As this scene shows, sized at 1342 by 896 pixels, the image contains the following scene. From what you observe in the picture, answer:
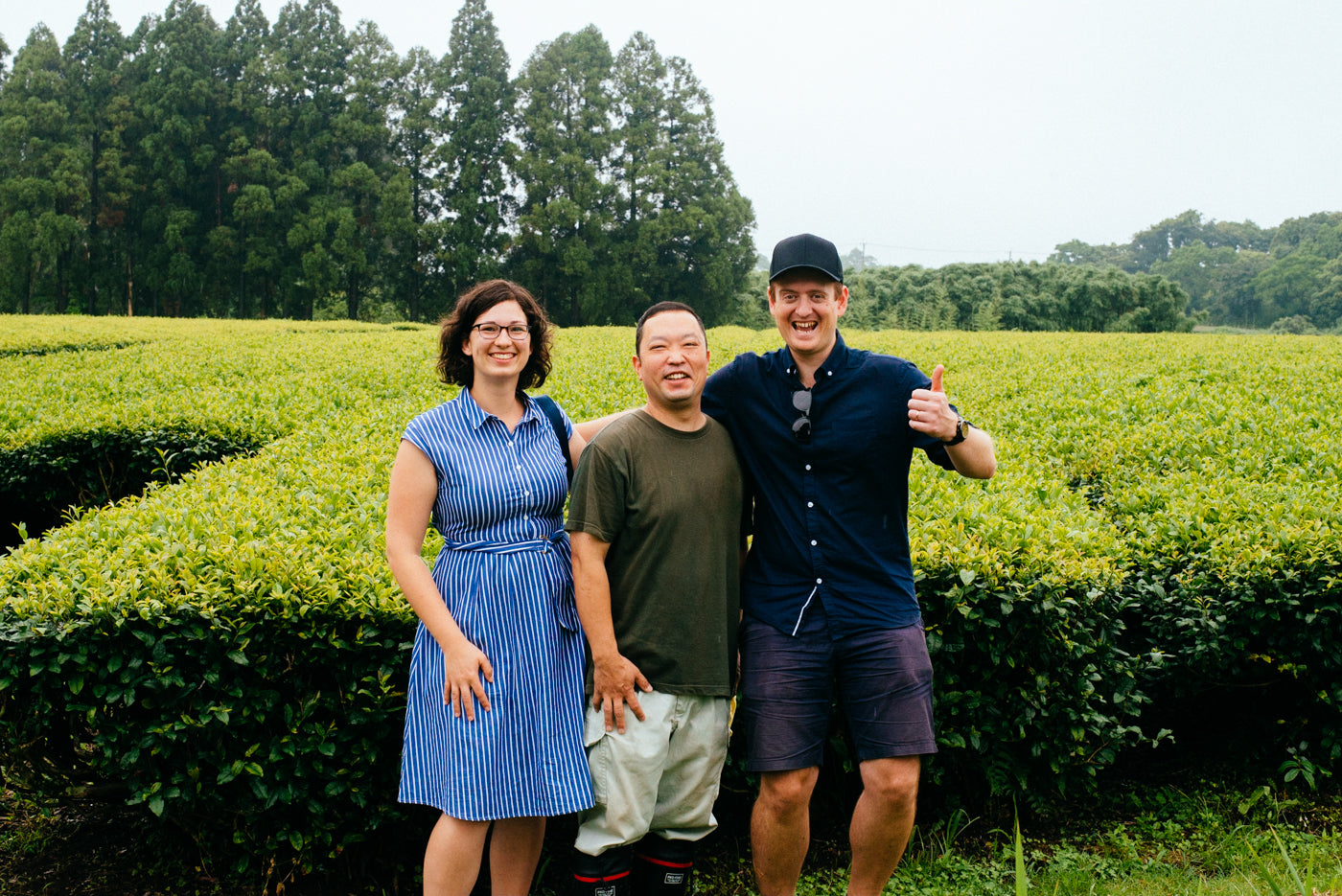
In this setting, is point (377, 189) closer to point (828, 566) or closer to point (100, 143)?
point (100, 143)

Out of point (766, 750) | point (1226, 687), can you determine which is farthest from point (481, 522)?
point (1226, 687)

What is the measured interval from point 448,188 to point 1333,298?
1854 inches

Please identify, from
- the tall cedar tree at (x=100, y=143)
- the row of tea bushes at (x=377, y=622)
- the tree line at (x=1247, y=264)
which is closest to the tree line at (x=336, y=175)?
the tall cedar tree at (x=100, y=143)

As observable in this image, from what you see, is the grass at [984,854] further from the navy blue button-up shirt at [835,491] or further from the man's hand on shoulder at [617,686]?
the navy blue button-up shirt at [835,491]

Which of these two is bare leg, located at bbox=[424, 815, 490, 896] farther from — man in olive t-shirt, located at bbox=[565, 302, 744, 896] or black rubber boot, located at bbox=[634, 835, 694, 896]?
black rubber boot, located at bbox=[634, 835, 694, 896]

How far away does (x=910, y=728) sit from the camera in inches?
96.2

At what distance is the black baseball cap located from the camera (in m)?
2.61

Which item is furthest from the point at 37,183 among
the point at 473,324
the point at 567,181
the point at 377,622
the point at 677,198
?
the point at 473,324

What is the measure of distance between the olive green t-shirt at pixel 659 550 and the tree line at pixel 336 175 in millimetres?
31828

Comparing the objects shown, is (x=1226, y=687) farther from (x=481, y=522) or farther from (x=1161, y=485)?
(x=481, y=522)

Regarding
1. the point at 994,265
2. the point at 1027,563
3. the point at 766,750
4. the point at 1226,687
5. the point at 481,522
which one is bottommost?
the point at 1226,687

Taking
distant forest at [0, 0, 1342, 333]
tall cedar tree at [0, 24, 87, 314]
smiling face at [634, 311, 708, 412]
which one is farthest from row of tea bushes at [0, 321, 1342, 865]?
tall cedar tree at [0, 24, 87, 314]

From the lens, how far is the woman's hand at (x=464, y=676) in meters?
2.31

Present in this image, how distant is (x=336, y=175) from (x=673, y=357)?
1357 inches
